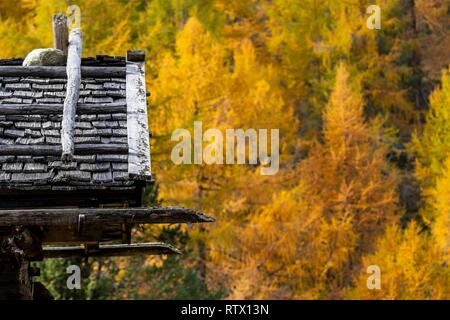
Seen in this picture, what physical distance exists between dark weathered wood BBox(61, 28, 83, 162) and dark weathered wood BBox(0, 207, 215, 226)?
41 cm

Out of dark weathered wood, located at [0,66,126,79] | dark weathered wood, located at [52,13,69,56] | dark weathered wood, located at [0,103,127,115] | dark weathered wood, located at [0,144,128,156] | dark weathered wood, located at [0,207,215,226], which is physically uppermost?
dark weathered wood, located at [52,13,69,56]

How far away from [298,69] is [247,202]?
1148 centimetres

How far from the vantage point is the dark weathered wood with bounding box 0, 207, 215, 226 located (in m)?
4.43

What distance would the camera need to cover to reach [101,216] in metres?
4.50

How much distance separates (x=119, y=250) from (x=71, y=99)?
2.18m

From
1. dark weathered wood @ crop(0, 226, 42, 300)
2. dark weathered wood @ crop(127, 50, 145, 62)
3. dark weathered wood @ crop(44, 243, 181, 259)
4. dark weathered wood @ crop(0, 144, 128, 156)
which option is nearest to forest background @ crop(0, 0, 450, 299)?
dark weathered wood @ crop(44, 243, 181, 259)

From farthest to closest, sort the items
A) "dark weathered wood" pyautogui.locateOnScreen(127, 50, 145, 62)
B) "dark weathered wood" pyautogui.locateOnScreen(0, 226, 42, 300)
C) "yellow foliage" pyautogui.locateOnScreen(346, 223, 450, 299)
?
"yellow foliage" pyautogui.locateOnScreen(346, 223, 450, 299)
"dark weathered wood" pyautogui.locateOnScreen(127, 50, 145, 62)
"dark weathered wood" pyautogui.locateOnScreen(0, 226, 42, 300)

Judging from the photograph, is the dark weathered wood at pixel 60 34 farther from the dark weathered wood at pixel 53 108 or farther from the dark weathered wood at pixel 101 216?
the dark weathered wood at pixel 101 216

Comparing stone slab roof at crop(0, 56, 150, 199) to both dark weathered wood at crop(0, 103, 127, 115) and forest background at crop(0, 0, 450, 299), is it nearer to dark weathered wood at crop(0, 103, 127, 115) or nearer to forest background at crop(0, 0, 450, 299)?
dark weathered wood at crop(0, 103, 127, 115)

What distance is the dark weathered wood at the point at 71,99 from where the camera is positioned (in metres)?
4.71

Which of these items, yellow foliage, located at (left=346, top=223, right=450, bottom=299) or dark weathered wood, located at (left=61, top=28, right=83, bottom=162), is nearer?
dark weathered wood, located at (left=61, top=28, right=83, bottom=162)

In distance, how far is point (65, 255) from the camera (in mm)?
7133

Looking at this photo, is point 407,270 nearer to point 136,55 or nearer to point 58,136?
point 136,55
